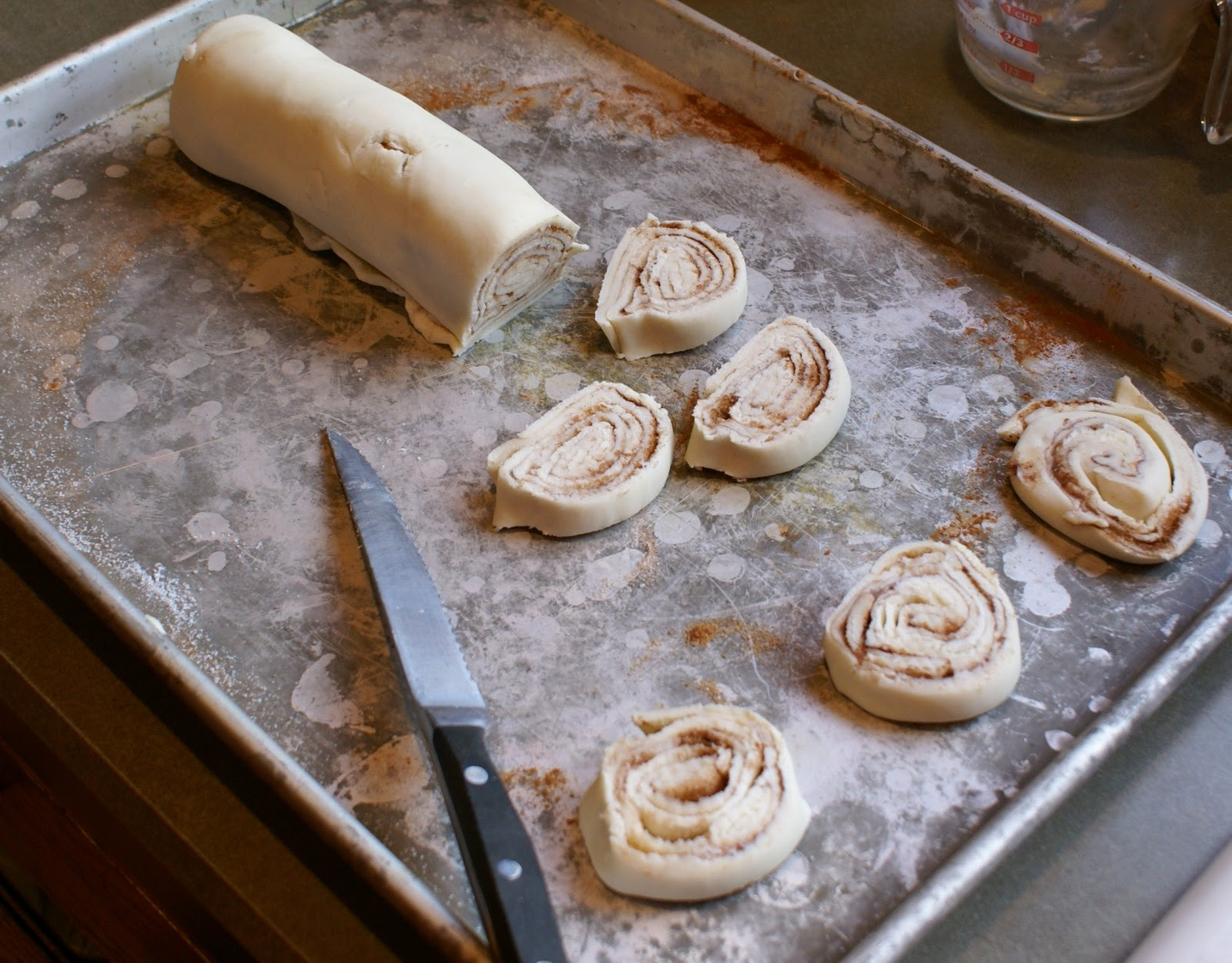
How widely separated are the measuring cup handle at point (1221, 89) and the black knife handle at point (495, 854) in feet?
6.17

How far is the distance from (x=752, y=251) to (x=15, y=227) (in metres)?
1.35

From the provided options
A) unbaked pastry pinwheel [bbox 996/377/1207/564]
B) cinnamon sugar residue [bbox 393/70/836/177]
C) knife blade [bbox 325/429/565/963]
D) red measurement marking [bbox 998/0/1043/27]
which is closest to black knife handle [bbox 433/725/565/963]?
knife blade [bbox 325/429/565/963]

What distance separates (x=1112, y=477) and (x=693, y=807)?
0.81 meters

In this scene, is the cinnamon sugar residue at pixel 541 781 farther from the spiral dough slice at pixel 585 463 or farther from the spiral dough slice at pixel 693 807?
the spiral dough slice at pixel 585 463

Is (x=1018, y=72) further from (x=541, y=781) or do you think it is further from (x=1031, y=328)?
(x=541, y=781)

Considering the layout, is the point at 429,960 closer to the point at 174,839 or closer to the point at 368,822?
the point at 368,822

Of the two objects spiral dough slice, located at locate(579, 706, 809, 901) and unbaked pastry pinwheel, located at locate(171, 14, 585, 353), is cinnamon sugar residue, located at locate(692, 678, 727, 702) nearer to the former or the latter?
spiral dough slice, located at locate(579, 706, 809, 901)

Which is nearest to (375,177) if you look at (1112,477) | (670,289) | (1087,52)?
(670,289)

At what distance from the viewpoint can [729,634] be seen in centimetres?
157

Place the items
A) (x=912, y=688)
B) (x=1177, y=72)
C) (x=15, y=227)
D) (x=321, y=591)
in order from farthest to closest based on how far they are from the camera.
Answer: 1. (x=1177, y=72)
2. (x=15, y=227)
3. (x=321, y=591)
4. (x=912, y=688)

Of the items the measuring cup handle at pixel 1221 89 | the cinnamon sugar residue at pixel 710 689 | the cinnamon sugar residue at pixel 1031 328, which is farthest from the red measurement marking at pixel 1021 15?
the cinnamon sugar residue at pixel 710 689

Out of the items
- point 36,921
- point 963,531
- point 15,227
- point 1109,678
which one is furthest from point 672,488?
point 15,227

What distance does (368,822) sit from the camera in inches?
53.6

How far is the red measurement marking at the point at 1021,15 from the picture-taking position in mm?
2264
